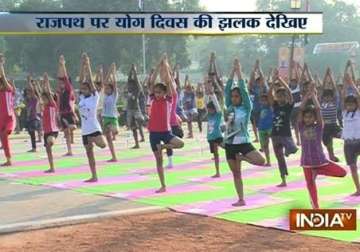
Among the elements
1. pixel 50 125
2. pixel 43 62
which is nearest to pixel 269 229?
pixel 50 125

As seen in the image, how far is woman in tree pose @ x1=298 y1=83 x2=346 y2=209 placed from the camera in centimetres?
921

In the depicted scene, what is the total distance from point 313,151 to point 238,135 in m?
1.11

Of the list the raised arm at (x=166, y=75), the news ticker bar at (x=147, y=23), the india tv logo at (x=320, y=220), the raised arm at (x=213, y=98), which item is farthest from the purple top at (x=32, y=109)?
the india tv logo at (x=320, y=220)

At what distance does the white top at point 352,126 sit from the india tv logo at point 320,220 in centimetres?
186

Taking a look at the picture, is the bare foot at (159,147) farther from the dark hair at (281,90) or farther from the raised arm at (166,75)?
the dark hair at (281,90)

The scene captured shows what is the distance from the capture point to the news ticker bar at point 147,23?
8.43 m

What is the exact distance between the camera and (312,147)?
364 inches

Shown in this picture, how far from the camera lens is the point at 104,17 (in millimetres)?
8562

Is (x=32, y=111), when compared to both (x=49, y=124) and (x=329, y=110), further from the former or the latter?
(x=329, y=110)

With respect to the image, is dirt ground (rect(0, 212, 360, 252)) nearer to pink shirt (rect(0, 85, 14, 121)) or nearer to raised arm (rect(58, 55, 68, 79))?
raised arm (rect(58, 55, 68, 79))

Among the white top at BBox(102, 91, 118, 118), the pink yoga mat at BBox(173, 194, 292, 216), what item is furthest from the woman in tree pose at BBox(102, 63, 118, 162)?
the pink yoga mat at BBox(173, 194, 292, 216)

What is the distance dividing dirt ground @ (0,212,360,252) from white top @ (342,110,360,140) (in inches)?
111

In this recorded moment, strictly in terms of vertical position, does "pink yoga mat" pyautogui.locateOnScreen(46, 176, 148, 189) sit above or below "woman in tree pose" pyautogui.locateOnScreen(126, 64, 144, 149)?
below

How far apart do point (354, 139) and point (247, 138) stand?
1846 millimetres
